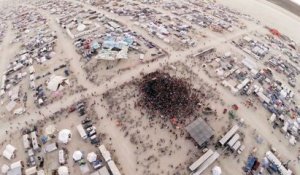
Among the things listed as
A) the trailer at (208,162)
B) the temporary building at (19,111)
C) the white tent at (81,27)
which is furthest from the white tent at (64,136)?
the white tent at (81,27)

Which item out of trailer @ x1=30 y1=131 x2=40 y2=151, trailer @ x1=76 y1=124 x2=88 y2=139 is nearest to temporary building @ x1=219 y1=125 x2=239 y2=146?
trailer @ x1=76 y1=124 x2=88 y2=139

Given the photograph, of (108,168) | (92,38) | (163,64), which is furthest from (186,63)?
(108,168)

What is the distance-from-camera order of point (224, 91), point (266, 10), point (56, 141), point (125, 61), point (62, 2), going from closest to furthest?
point (56, 141), point (224, 91), point (125, 61), point (62, 2), point (266, 10)

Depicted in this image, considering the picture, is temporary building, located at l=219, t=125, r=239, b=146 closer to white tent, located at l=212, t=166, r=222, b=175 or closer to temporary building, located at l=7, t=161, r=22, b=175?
white tent, located at l=212, t=166, r=222, b=175

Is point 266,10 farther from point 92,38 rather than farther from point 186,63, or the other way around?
point 92,38

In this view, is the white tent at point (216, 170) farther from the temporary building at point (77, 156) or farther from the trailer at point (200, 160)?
the temporary building at point (77, 156)
